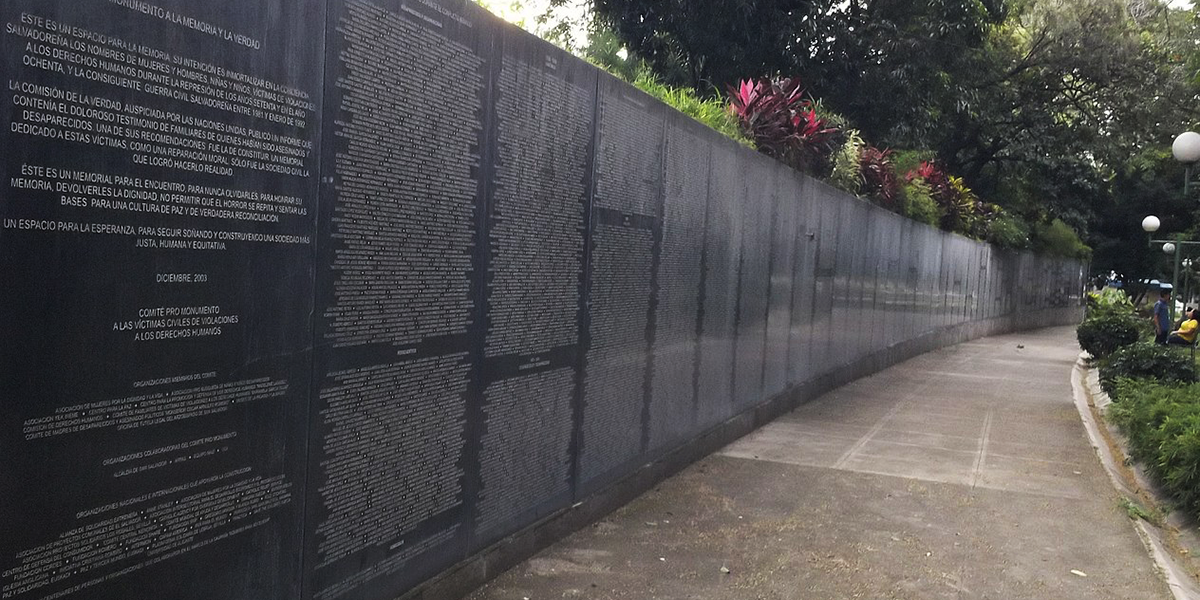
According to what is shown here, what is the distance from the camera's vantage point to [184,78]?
299 centimetres

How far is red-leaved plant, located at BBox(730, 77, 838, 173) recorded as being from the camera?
11.2 metres

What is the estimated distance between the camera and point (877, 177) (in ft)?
53.4

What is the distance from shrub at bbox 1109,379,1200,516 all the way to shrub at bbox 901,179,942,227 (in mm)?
7187

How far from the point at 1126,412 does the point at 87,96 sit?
10654 millimetres

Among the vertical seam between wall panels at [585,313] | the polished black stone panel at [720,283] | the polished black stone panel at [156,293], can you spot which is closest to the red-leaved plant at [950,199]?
the polished black stone panel at [720,283]

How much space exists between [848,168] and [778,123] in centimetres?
334

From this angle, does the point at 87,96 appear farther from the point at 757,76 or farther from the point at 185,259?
the point at 757,76

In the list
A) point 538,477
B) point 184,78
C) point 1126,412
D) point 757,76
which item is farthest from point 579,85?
point 757,76

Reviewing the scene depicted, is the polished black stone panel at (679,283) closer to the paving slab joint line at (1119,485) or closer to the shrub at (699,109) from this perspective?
the shrub at (699,109)

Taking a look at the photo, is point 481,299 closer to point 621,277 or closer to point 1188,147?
point 621,277

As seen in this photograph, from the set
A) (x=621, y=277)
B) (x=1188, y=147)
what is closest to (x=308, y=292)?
(x=621, y=277)

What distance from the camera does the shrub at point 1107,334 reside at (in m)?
17.7

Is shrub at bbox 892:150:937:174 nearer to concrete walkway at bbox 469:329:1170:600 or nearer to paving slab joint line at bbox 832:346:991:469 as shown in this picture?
paving slab joint line at bbox 832:346:991:469

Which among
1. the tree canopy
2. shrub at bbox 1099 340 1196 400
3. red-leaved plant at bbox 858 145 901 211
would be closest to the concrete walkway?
shrub at bbox 1099 340 1196 400
